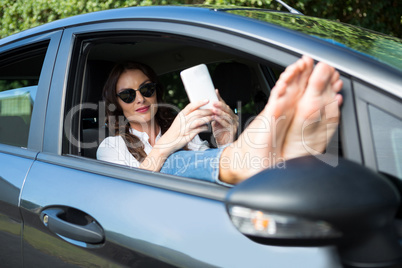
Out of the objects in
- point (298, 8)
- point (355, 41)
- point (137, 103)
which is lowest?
point (137, 103)

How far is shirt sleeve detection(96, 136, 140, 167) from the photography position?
221cm

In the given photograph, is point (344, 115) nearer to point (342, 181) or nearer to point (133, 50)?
point (342, 181)

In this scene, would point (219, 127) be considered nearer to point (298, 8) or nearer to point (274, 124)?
point (274, 124)

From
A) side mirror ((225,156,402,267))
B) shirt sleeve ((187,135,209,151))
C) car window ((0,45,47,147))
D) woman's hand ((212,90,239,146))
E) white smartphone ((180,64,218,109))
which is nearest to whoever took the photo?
side mirror ((225,156,402,267))

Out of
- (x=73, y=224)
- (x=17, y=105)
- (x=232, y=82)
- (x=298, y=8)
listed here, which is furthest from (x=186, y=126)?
(x=298, y=8)

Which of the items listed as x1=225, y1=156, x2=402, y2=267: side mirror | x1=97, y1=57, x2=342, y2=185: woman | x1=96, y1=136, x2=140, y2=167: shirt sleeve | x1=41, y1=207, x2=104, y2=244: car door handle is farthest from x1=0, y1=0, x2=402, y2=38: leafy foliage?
x1=225, y1=156, x2=402, y2=267: side mirror

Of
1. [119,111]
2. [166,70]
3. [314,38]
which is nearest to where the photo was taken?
[314,38]

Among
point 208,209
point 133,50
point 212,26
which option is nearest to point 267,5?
point 133,50

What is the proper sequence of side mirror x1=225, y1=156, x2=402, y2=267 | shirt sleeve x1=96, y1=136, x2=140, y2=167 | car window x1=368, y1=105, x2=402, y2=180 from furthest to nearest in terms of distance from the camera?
shirt sleeve x1=96, y1=136, x2=140, y2=167 < car window x1=368, y1=105, x2=402, y2=180 < side mirror x1=225, y1=156, x2=402, y2=267

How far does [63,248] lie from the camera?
5.07 ft

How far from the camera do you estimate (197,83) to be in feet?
5.72

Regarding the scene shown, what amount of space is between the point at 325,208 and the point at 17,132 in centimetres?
165

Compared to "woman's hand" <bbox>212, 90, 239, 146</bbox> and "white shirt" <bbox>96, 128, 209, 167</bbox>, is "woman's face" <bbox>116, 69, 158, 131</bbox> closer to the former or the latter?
"white shirt" <bbox>96, 128, 209, 167</bbox>

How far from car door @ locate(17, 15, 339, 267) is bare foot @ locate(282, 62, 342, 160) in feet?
0.45
